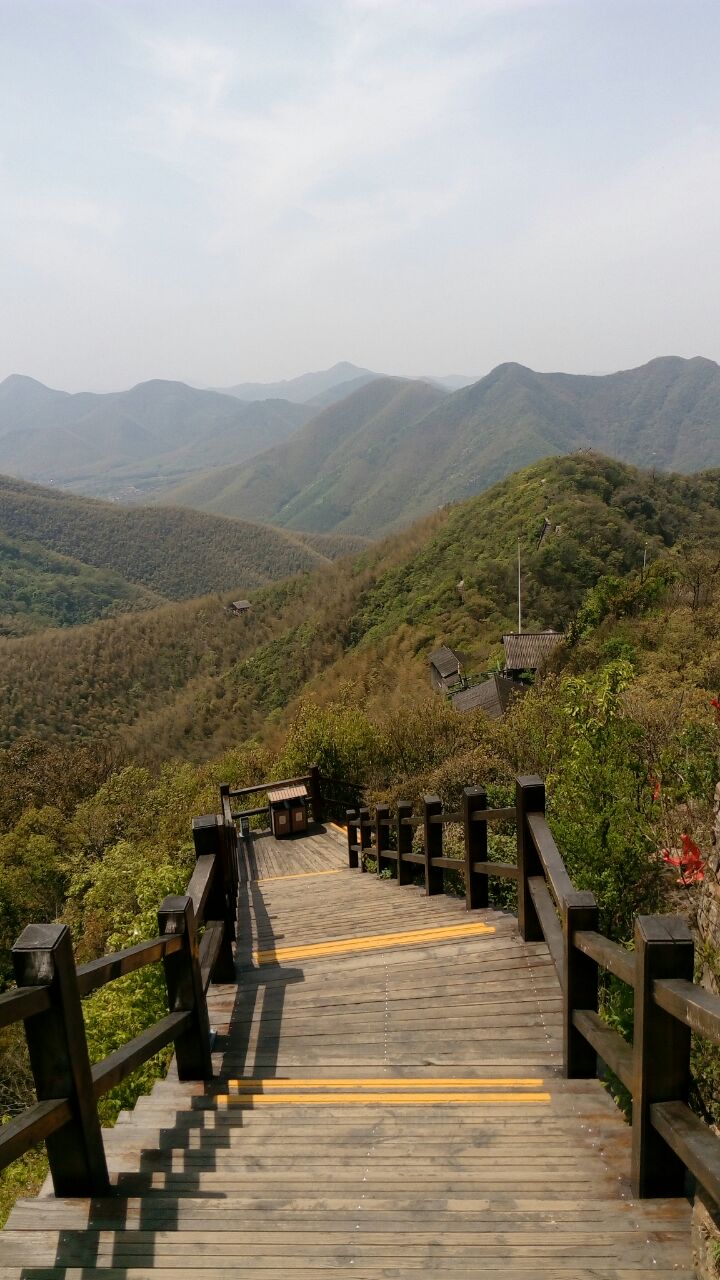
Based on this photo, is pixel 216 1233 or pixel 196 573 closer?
pixel 216 1233

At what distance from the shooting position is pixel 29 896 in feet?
67.6

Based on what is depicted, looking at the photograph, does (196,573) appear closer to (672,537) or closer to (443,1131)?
(672,537)

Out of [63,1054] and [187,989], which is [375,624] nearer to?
[187,989]

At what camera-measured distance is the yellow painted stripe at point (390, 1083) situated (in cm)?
330

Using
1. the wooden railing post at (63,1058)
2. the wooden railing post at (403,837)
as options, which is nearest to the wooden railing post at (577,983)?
the wooden railing post at (63,1058)

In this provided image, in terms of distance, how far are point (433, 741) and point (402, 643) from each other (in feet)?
94.1

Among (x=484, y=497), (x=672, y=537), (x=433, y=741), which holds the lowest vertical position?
(x=433, y=741)

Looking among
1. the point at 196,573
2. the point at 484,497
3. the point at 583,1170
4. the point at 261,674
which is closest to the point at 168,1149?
the point at 583,1170

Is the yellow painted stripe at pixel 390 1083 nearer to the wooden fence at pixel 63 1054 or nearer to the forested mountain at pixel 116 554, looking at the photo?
the wooden fence at pixel 63 1054

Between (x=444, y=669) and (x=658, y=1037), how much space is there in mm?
35935

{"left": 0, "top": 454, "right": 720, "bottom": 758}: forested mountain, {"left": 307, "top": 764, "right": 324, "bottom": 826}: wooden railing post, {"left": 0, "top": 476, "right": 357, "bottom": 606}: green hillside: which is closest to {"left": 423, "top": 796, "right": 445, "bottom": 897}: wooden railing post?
{"left": 307, "top": 764, "right": 324, "bottom": 826}: wooden railing post

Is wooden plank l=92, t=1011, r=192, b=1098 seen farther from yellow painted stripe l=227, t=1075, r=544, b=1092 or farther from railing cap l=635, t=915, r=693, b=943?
railing cap l=635, t=915, r=693, b=943

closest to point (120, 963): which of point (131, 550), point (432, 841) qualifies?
point (432, 841)

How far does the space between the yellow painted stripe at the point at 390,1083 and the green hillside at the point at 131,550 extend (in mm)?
120514
